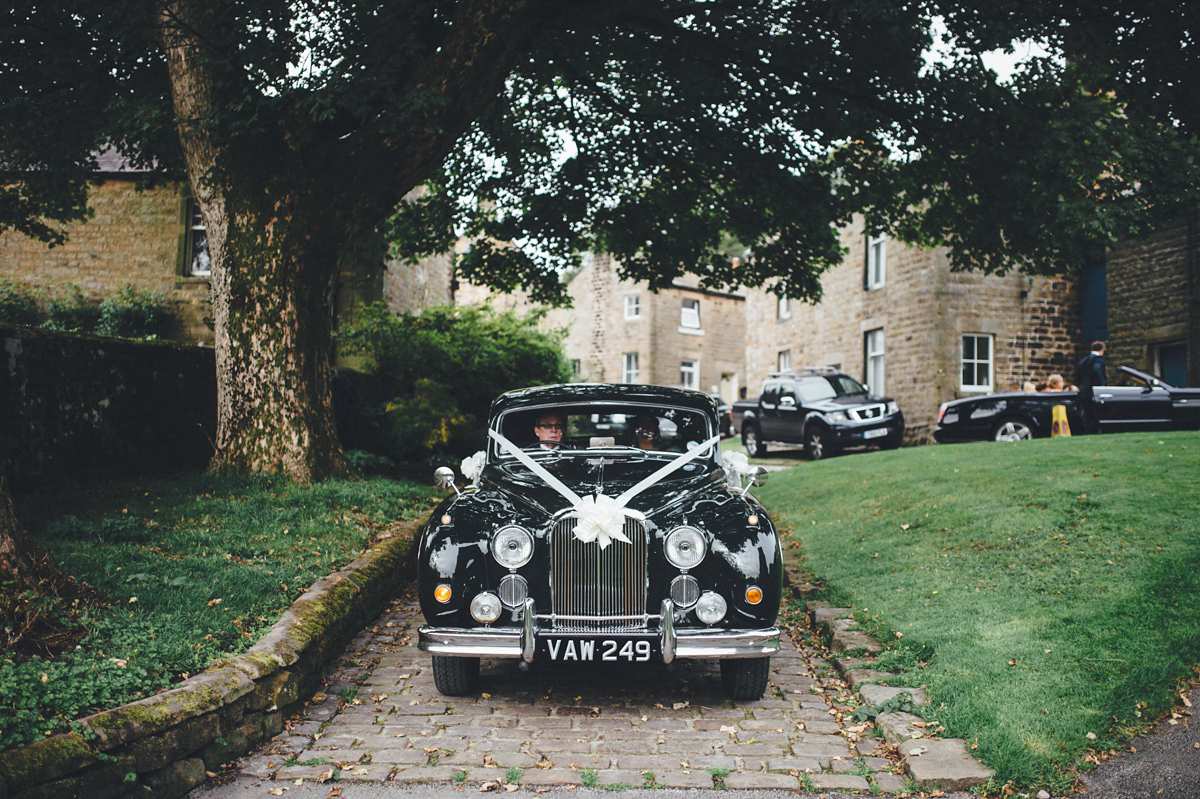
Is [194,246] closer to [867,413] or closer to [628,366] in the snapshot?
[867,413]

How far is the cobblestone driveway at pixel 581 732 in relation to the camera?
11.9 ft

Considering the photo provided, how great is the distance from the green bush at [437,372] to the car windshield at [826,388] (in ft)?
20.9

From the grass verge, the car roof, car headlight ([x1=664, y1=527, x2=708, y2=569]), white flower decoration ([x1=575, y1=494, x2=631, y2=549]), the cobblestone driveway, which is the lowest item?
the cobblestone driveway

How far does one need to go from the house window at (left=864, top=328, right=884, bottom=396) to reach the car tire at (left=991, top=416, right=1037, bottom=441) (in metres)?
7.50

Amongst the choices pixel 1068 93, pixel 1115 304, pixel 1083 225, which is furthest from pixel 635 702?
pixel 1115 304

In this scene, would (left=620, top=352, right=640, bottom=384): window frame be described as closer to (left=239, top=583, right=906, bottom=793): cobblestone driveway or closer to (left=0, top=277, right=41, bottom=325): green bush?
(left=0, top=277, right=41, bottom=325): green bush

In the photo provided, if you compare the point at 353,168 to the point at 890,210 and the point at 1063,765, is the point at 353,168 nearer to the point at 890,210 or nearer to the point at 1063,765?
the point at 1063,765

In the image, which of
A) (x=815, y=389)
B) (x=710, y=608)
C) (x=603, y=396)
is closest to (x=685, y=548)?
(x=710, y=608)

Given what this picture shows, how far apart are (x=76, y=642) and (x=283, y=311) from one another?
4937 millimetres

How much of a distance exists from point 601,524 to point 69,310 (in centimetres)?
1731

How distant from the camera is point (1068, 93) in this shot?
9539 mm

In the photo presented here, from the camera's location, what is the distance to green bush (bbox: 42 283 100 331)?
55.7 ft

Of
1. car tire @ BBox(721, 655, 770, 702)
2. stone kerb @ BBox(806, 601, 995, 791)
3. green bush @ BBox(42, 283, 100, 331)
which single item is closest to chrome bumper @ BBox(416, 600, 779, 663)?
car tire @ BBox(721, 655, 770, 702)

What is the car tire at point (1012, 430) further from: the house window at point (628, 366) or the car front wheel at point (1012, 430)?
the house window at point (628, 366)
